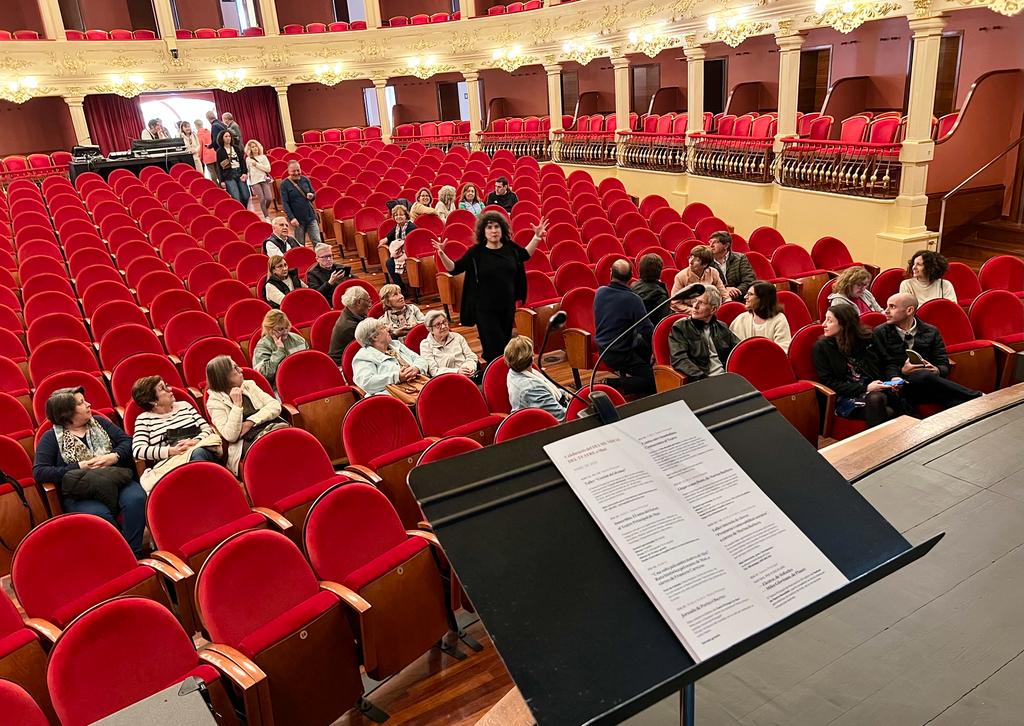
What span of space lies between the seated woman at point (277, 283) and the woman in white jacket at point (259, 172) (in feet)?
14.5

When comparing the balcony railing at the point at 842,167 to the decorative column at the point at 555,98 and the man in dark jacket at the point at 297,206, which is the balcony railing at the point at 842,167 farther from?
the decorative column at the point at 555,98

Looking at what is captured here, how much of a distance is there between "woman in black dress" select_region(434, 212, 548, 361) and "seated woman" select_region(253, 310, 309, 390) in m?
1.09

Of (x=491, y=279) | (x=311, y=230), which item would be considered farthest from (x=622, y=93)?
(x=491, y=279)

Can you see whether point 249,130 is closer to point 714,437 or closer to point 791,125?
point 791,125

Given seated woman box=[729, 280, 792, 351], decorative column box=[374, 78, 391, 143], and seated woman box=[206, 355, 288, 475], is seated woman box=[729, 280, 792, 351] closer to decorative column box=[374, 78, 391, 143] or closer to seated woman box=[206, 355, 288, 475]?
seated woman box=[206, 355, 288, 475]

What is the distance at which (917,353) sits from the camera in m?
4.34

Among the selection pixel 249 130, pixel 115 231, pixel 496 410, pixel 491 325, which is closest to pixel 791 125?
pixel 491 325

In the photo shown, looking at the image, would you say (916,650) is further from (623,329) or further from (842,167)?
(842,167)

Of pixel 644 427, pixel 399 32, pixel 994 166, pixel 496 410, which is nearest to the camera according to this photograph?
pixel 644 427

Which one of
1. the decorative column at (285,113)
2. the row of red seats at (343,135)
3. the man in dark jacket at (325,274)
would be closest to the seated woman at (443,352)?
the man in dark jacket at (325,274)

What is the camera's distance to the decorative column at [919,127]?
24.9 feet

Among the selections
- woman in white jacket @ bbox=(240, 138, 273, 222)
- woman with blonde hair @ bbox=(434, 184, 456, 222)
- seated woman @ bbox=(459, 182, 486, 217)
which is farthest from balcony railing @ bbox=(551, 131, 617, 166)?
woman in white jacket @ bbox=(240, 138, 273, 222)

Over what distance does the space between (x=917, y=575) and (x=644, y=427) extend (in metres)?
1.43

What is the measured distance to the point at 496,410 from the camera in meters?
4.19
